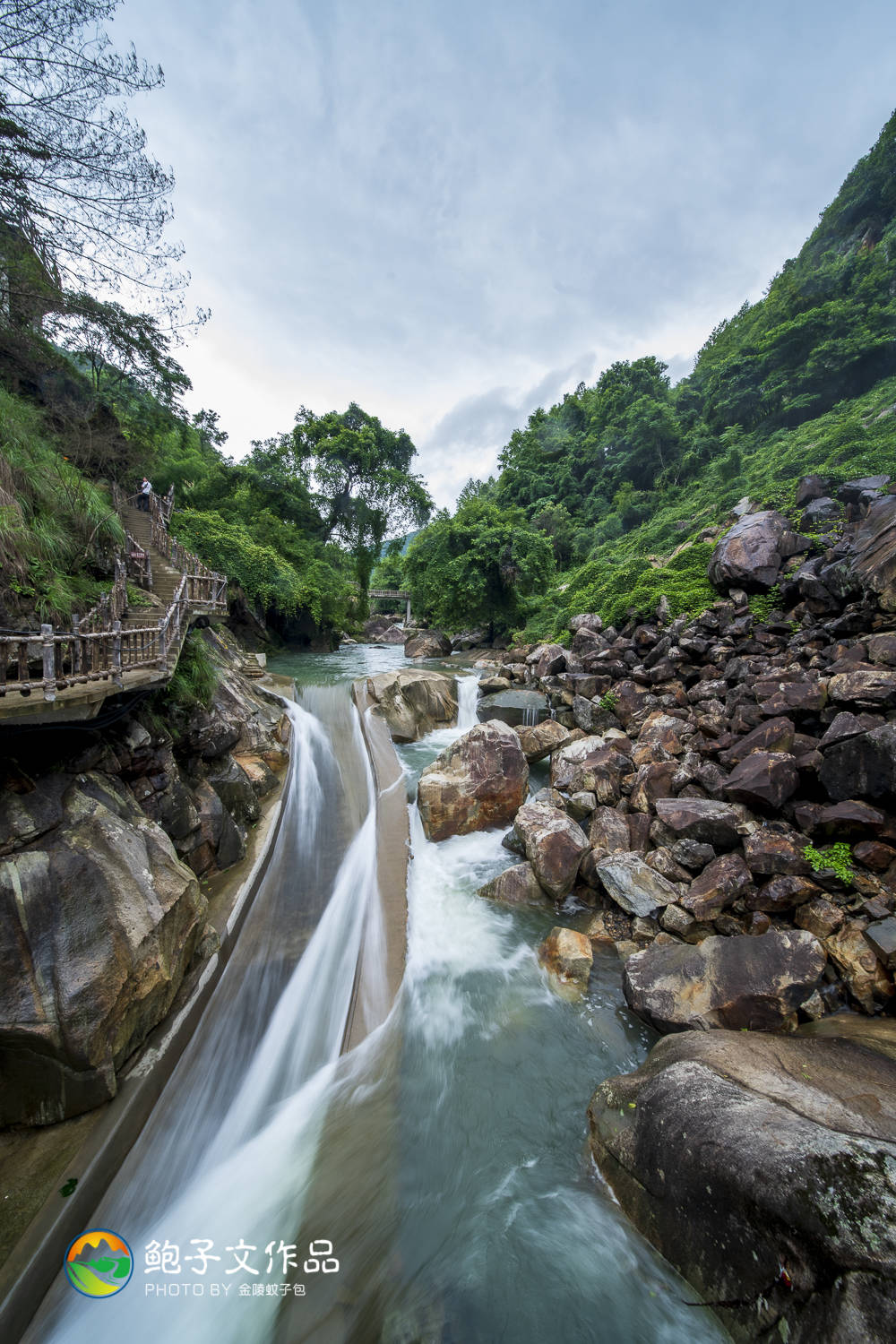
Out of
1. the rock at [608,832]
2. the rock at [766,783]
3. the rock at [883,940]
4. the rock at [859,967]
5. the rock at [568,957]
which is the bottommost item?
the rock at [568,957]

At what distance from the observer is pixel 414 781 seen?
9.52 metres

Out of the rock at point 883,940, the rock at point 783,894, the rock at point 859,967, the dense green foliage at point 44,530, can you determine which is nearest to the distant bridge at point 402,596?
the dense green foliage at point 44,530

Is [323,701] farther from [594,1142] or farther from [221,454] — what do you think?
[221,454]

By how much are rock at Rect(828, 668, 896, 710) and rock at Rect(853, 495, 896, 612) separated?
1.91 metres

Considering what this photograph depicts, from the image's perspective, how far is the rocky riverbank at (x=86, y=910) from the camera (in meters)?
3.23

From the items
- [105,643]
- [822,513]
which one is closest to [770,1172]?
[105,643]

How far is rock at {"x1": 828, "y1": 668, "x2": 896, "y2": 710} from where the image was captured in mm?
6113

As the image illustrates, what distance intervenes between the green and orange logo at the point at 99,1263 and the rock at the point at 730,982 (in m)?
4.54

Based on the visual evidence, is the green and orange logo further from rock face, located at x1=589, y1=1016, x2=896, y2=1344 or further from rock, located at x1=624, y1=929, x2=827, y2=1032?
rock, located at x1=624, y1=929, x2=827, y2=1032

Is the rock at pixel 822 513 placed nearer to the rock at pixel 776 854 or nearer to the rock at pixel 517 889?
the rock at pixel 776 854

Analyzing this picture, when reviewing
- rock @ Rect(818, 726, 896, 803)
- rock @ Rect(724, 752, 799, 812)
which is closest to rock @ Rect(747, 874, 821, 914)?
rock @ Rect(724, 752, 799, 812)

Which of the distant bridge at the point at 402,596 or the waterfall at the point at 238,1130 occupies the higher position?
the distant bridge at the point at 402,596

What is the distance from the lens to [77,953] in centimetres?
342

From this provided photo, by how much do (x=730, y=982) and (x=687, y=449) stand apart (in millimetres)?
38093
